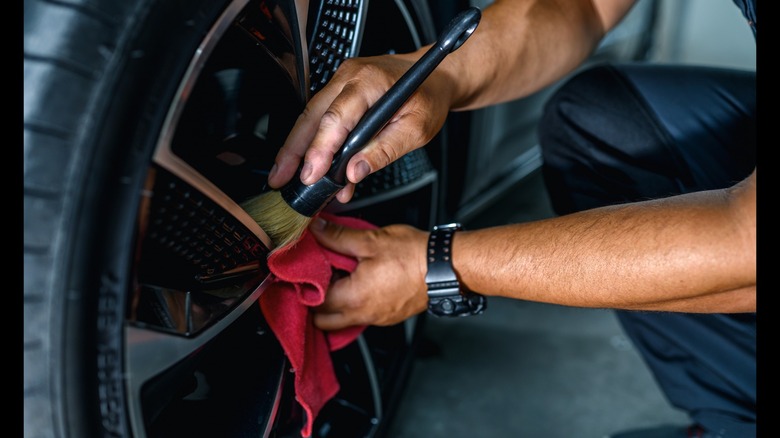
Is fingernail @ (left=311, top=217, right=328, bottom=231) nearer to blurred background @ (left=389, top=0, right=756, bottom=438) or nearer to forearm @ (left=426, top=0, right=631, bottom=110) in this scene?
forearm @ (left=426, top=0, right=631, bottom=110)

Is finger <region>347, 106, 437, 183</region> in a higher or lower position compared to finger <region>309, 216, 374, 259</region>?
higher

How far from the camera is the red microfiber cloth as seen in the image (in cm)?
76

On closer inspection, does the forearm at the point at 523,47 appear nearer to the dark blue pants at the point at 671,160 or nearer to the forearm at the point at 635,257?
the dark blue pants at the point at 671,160

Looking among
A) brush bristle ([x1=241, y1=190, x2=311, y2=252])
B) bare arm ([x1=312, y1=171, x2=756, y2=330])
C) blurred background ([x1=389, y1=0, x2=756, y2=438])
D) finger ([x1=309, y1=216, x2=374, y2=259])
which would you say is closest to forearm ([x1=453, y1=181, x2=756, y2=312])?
bare arm ([x1=312, y1=171, x2=756, y2=330])

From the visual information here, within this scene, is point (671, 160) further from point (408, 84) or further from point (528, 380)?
point (408, 84)

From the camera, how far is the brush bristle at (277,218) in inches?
28.8

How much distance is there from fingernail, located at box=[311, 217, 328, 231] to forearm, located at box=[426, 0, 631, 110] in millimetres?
231

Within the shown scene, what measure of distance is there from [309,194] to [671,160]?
0.60m

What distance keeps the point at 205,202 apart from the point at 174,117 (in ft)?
0.28

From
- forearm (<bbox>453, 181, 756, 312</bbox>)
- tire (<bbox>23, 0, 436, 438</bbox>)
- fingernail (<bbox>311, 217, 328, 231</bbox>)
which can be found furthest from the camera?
fingernail (<bbox>311, 217, 328, 231</bbox>)

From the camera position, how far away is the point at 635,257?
72 centimetres

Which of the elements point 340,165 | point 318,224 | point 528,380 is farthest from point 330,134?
point 528,380

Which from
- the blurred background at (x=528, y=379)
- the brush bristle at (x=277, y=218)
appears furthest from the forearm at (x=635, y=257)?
the blurred background at (x=528, y=379)
